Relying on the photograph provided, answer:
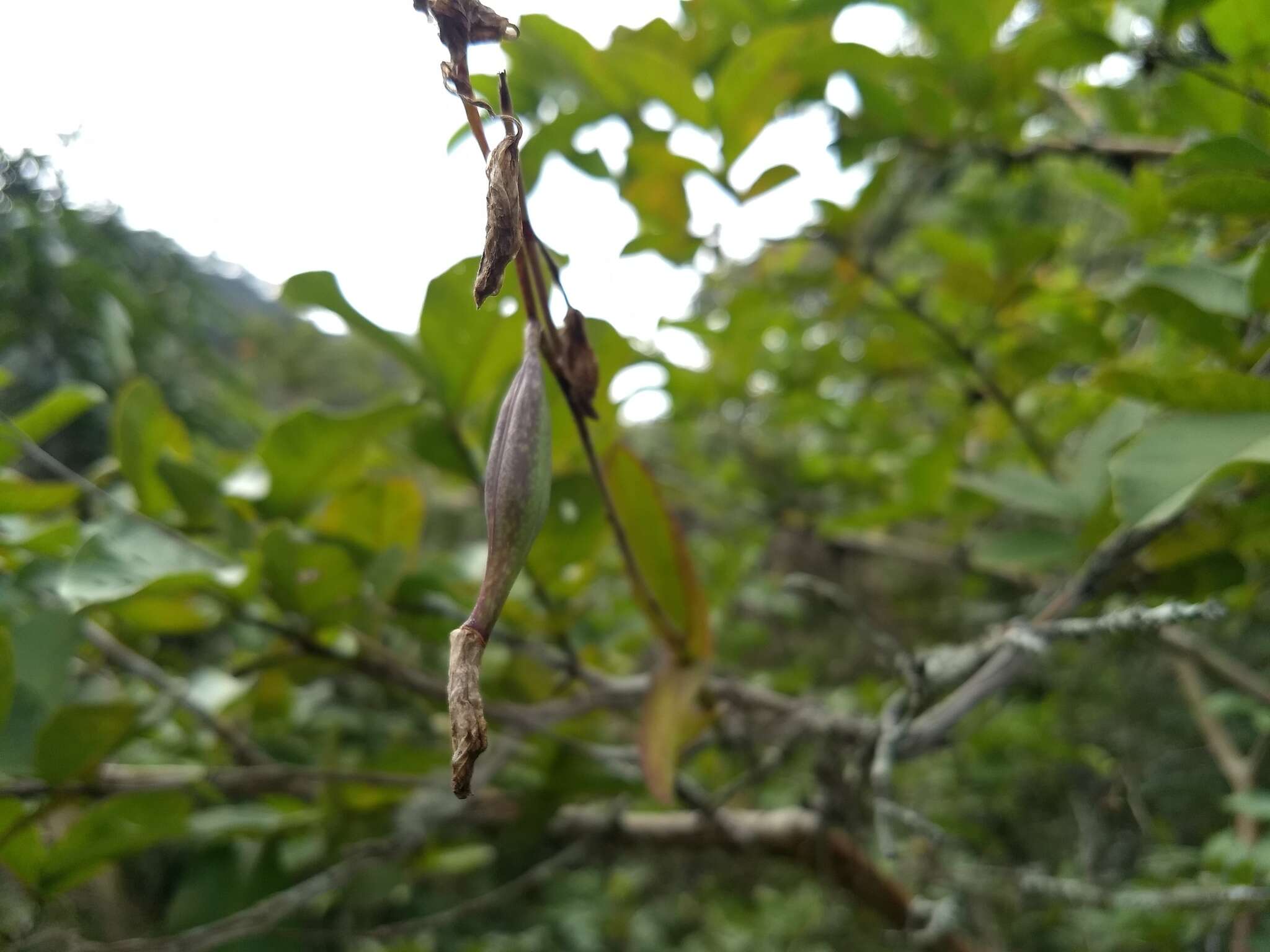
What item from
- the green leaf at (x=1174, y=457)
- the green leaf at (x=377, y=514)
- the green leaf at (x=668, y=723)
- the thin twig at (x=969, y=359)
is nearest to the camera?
the green leaf at (x=1174, y=457)

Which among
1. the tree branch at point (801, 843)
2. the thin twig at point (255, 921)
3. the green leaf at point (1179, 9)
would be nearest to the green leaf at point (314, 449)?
the thin twig at point (255, 921)

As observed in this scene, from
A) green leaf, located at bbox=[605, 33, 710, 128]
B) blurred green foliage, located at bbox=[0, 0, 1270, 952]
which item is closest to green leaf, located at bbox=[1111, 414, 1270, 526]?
blurred green foliage, located at bbox=[0, 0, 1270, 952]

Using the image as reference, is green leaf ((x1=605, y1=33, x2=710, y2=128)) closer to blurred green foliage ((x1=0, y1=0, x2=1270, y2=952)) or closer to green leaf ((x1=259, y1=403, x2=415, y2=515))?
blurred green foliage ((x1=0, y1=0, x2=1270, y2=952))

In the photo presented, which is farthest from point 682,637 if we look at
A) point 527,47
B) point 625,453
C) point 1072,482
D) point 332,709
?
point 332,709

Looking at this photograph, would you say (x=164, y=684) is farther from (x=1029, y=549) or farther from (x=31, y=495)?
(x=1029, y=549)

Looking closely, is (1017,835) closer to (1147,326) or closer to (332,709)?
(1147,326)

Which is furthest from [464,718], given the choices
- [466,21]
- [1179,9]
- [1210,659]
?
[1210,659]

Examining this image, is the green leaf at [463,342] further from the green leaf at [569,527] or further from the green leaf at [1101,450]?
the green leaf at [1101,450]
